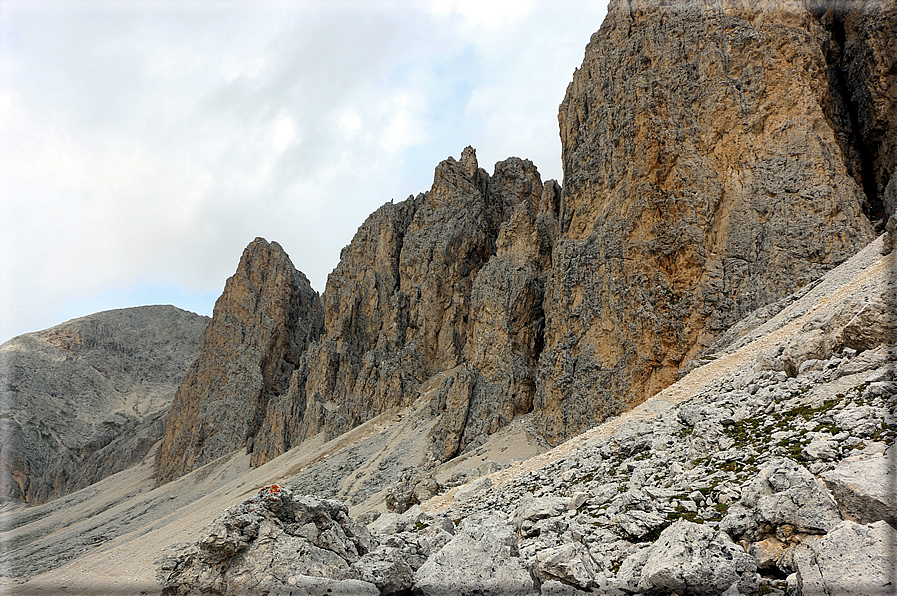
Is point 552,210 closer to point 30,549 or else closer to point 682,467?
point 682,467

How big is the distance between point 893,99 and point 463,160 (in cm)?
6177

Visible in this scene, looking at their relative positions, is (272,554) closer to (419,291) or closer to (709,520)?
(709,520)

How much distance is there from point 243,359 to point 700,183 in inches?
3601

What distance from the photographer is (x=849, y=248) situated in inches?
1203

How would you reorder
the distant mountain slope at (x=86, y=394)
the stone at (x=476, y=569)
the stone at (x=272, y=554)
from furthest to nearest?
the distant mountain slope at (x=86, y=394), the stone at (x=272, y=554), the stone at (x=476, y=569)

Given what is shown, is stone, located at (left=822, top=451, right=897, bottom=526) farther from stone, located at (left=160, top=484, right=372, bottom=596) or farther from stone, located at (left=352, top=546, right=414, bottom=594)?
stone, located at (left=160, top=484, right=372, bottom=596)

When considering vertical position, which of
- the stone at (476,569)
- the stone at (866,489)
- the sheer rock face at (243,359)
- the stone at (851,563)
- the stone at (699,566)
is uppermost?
the sheer rock face at (243,359)

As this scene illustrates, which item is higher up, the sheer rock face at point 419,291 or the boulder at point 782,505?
the sheer rock face at point 419,291

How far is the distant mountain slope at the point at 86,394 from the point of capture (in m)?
120

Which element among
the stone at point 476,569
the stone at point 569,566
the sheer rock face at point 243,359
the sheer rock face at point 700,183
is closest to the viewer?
the stone at point 569,566

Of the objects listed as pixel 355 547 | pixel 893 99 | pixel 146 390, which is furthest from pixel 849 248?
pixel 146 390

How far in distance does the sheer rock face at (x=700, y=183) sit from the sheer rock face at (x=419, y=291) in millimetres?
16976

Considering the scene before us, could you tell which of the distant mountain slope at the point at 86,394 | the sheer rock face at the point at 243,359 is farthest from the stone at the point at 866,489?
the distant mountain slope at the point at 86,394

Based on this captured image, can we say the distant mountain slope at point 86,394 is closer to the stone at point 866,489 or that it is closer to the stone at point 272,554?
the stone at point 272,554
